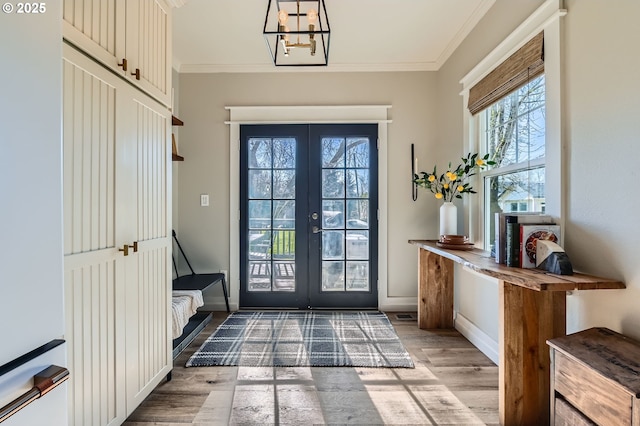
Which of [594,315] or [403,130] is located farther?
[403,130]

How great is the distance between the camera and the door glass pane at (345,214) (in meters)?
3.12

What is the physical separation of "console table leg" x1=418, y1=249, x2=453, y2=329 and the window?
0.53 m

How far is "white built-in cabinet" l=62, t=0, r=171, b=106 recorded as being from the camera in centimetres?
120

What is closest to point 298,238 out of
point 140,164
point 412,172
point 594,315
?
point 412,172

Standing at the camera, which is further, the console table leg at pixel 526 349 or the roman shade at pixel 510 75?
the roman shade at pixel 510 75

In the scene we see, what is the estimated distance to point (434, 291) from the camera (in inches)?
107

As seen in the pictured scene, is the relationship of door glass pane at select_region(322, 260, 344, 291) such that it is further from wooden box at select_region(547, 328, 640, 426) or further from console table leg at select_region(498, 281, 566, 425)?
wooden box at select_region(547, 328, 640, 426)

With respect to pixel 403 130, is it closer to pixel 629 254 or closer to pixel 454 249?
pixel 454 249

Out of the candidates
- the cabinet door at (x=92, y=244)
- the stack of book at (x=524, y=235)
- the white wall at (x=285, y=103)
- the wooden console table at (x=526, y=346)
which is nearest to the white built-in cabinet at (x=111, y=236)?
the cabinet door at (x=92, y=244)

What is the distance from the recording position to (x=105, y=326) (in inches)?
51.6

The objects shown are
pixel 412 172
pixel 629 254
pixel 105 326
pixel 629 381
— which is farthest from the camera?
pixel 412 172

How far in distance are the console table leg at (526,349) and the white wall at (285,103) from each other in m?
1.66

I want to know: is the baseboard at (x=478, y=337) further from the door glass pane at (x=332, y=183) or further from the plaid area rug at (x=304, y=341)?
the door glass pane at (x=332, y=183)

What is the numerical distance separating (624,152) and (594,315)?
0.73 metres
